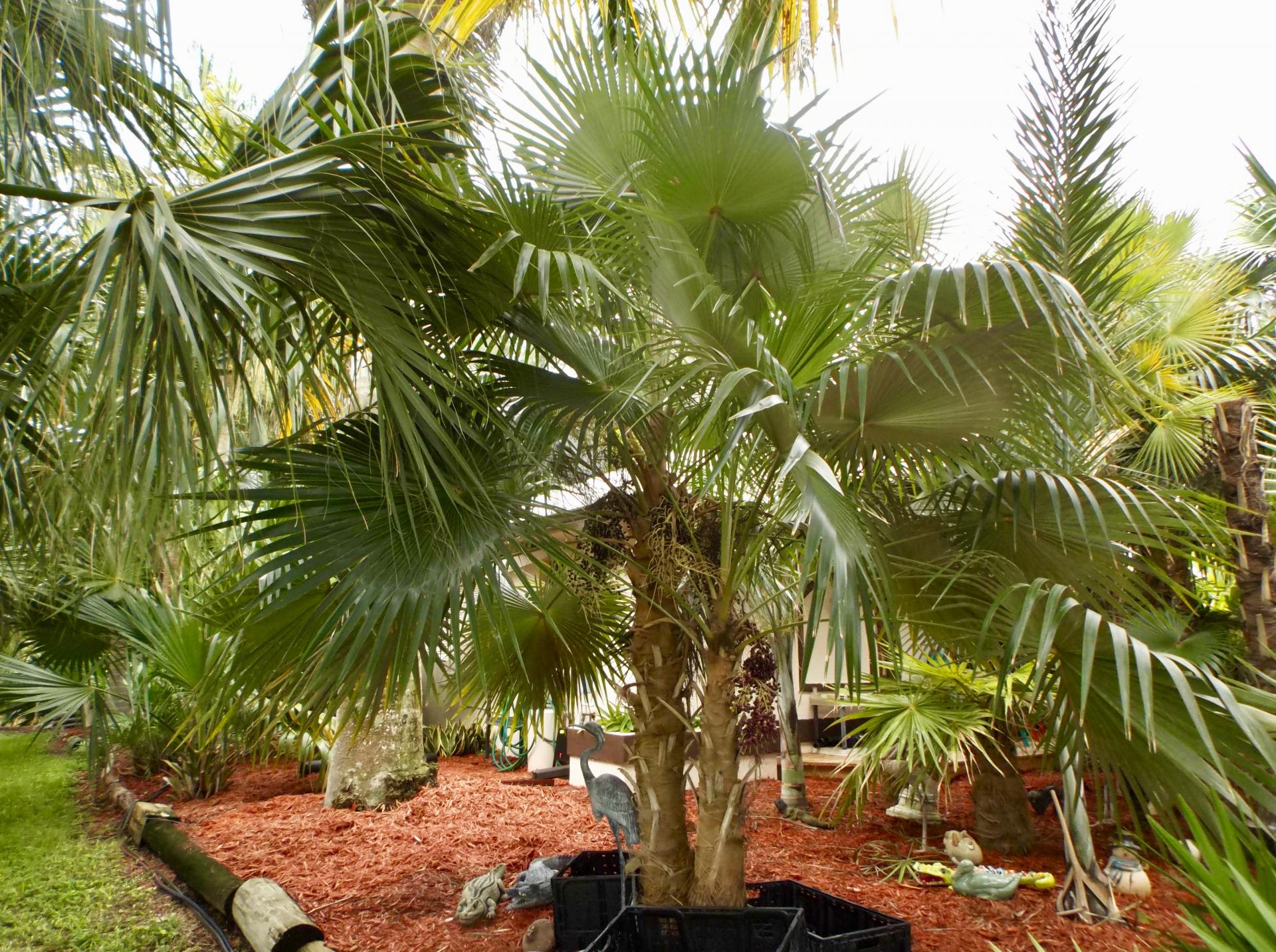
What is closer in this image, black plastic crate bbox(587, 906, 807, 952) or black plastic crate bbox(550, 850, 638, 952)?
black plastic crate bbox(587, 906, 807, 952)

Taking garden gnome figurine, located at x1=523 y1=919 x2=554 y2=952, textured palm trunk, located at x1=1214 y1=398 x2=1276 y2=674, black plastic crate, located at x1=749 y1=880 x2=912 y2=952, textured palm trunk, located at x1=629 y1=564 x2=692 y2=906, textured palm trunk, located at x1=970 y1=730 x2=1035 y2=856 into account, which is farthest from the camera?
textured palm trunk, located at x1=970 y1=730 x2=1035 y2=856

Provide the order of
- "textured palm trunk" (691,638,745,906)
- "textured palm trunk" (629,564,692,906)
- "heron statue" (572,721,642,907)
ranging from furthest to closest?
"heron statue" (572,721,642,907)
"textured palm trunk" (629,564,692,906)
"textured palm trunk" (691,638,745,906)

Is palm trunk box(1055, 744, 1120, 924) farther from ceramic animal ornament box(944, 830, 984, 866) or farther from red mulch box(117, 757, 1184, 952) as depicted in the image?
ceramic animal ornament box(944, 830, 984, 866)

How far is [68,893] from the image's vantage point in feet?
14.9

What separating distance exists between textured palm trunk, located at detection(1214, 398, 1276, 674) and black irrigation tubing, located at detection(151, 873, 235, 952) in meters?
4.21

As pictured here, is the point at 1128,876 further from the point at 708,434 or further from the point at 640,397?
the point at 640,397

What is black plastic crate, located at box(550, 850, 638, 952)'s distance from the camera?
353cm

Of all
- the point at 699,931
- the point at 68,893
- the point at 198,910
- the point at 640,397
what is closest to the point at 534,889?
the point at 699,931

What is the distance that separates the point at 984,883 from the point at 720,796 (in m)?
1.54

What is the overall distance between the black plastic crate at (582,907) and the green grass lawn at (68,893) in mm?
1728

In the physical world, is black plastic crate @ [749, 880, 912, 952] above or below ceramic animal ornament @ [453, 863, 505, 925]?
above

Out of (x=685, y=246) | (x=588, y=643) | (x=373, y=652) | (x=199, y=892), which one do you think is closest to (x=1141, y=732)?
(x=685, y=246)

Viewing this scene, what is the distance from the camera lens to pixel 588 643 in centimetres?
397

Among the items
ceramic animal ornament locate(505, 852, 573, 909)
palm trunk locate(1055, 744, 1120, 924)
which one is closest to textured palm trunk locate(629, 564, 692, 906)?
ceramic animal ornament locate(505, 852, 573, 909)
